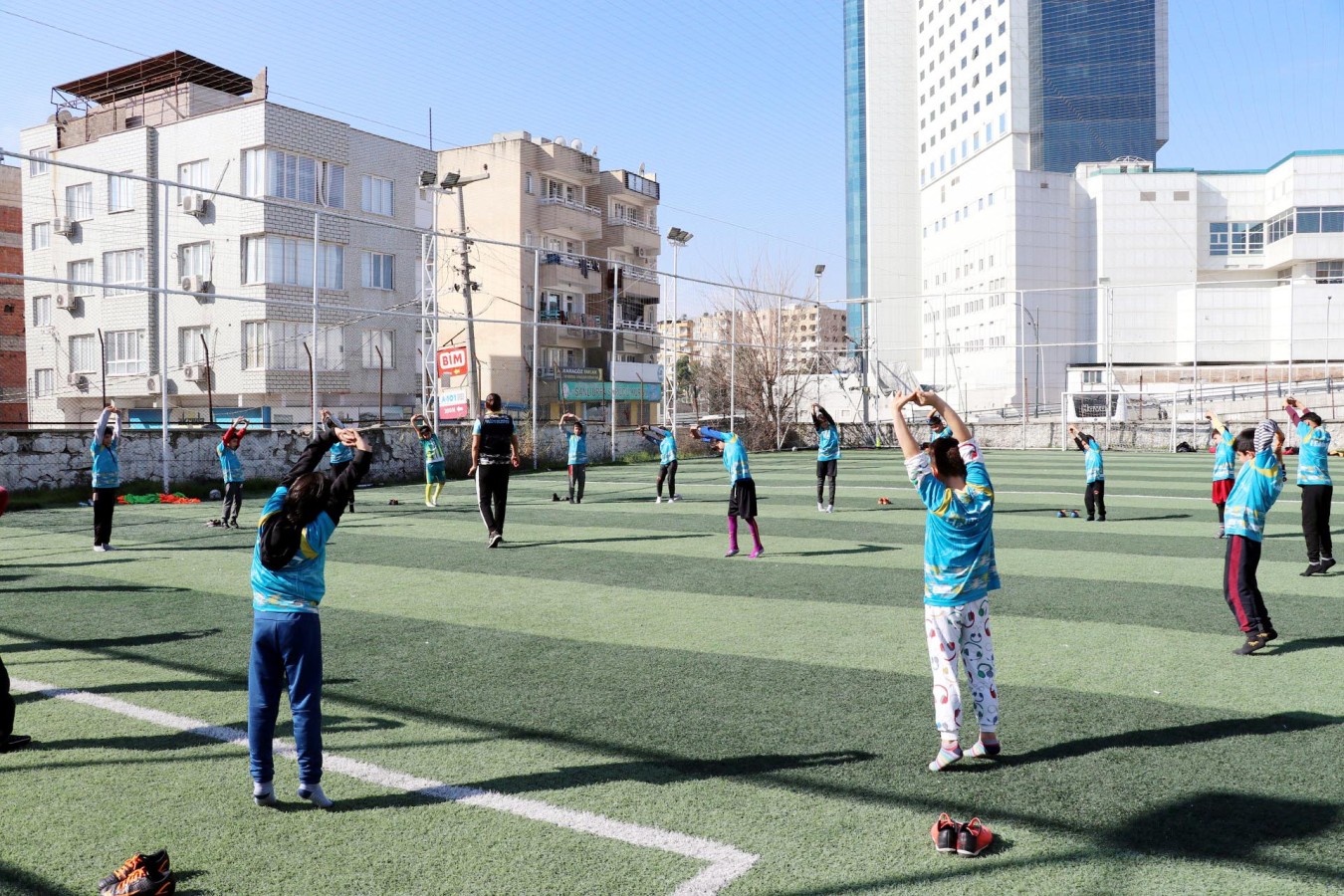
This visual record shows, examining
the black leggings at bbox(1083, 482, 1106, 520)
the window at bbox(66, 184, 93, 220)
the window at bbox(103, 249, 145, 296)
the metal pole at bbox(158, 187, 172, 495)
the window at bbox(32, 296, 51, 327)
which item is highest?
the window at bbox(66, 184, 93, 220)

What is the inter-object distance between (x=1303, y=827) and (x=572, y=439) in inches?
621

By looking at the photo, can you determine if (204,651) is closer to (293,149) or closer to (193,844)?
(193,844)

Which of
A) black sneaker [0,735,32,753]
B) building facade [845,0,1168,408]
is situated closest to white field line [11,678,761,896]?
black sneaker [0,735,32,753]

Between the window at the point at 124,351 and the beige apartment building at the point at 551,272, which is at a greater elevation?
the beige apartment building at the point at 551,272

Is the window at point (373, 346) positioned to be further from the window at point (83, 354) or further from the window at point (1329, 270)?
the window at point (1329, 270)

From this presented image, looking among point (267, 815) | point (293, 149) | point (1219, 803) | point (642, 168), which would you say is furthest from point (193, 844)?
point (642, 168)

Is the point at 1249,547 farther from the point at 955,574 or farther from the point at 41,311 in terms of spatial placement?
the point at 41,311

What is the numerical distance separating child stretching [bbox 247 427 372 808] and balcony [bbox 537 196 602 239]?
4681 cm

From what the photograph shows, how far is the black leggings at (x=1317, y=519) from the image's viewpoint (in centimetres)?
1068

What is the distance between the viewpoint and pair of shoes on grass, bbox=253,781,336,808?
15.0ft

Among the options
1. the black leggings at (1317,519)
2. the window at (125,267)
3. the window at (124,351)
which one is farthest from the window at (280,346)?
the black leggings at (1317,519)

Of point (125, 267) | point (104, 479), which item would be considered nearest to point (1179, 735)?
point (104, 479)

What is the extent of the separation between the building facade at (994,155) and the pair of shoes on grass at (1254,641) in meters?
56.1

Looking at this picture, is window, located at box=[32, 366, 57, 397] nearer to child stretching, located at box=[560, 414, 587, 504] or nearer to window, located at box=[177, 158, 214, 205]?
window, located at box=[177, 158, 214, 205]
